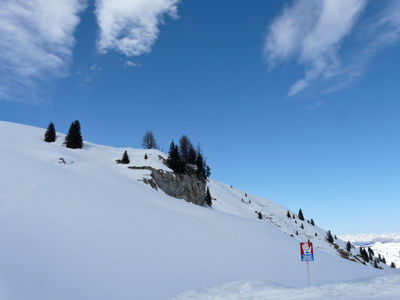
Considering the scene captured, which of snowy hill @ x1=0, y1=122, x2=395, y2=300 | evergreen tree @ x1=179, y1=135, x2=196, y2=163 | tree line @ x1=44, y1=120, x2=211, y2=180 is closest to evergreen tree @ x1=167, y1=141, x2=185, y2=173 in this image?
tree line @ x1=44, y1=120, x2=211, y2=180

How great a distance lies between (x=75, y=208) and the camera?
14.8 metres

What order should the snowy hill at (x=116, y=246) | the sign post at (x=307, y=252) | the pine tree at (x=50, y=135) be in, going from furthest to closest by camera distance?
the pine tree at (x=50, y=135), the sign post at (x=307, y=252), the snowy hill at (x=116, y=246)

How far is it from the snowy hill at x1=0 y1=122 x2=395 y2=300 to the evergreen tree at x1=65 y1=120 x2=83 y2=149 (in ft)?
60.2

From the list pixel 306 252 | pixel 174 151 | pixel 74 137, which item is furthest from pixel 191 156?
pixel 306 252

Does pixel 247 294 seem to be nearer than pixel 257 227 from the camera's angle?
Yes

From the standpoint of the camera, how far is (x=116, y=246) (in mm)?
12070

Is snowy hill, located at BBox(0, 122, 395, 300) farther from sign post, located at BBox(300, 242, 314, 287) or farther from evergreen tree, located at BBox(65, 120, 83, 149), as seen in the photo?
evergreen tree, located at BBox(65, 120, 83, 149)

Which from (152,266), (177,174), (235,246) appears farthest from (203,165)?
(152,266)

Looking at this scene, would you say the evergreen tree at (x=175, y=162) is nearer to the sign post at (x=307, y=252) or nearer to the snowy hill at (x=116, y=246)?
the snowy hill at (x=116, y=246)

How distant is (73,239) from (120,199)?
855cm

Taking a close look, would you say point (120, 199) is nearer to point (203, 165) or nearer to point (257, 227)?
point (257, 227)

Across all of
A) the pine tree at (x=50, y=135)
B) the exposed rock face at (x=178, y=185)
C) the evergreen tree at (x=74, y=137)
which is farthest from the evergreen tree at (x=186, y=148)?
the pine tree at (x=50, y=135)

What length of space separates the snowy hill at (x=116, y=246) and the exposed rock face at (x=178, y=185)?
16645 millimetres

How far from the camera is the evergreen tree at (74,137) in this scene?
41.7 metres
